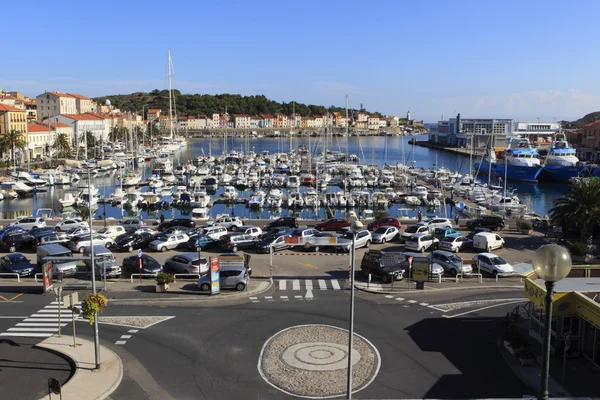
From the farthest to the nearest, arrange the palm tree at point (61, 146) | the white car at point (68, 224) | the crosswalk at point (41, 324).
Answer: the palm tree at point (61, 146) < the white car at point (68, 224) < the crosswalk at point (41, 324)

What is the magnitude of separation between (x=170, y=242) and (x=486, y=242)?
675 inches

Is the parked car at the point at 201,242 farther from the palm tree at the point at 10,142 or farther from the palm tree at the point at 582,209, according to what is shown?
the palm tree at the point at 10,142

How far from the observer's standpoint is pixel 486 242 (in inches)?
1204

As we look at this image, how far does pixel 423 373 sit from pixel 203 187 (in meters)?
57.1

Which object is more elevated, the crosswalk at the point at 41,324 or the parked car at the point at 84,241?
the parked car at the point at 84,241

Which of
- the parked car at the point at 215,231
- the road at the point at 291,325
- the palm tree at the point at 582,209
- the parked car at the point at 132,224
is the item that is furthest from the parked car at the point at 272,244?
the palm tree at the point at 582,209

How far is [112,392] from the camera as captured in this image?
1377 centimetres

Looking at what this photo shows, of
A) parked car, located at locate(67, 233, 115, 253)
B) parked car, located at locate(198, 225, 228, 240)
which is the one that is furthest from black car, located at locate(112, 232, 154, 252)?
parked car, located at locate(198, 225, 228, 240)

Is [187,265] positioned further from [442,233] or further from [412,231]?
[442,233]

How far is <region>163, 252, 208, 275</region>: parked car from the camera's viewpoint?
24.9 m

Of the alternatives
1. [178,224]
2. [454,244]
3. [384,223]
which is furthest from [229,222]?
[454,244]

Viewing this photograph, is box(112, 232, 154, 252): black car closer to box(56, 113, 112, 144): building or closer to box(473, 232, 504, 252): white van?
box(473, 232, 504, 252): white van

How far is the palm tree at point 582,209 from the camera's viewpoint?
31.1 m

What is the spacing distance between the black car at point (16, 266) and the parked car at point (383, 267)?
49.2ft
